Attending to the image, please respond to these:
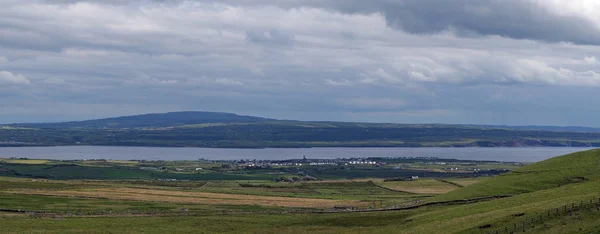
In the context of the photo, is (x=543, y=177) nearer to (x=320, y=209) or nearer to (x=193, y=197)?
(x=320, y=209)

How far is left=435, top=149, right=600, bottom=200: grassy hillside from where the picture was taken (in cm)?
10369

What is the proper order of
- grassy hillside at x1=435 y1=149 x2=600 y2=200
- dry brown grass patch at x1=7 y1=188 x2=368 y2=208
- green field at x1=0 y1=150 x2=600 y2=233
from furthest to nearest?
dry brown grass patch at x1=7 y1=188 x2=368 y2=208 → grassy hillside at x1=435 y1=149 x2=600 y2=200 → green field at x1=0 y1=150 x2=600 y2=233

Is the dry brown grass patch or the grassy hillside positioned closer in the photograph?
the grassy hillside

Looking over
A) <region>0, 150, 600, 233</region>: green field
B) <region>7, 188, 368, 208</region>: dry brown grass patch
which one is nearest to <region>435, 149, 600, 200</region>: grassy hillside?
<region>0, 150, 600, 233</region>: green field

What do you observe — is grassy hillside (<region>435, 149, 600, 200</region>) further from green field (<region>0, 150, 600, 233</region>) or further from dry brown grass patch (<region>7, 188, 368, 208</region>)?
dry brown grass patch (<region>7, 188, 368, 208</region>)

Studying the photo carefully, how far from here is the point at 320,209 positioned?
380 feet

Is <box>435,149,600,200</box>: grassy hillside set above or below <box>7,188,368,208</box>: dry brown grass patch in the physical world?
above

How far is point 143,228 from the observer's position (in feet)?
295

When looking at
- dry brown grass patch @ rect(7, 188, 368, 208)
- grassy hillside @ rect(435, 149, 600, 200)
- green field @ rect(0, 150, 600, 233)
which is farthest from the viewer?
dry brown grass patch @ rect(7, 188, 368, 208)

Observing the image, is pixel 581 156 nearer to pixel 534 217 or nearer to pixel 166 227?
pixel 534 217

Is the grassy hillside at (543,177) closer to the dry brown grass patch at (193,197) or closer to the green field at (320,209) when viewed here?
the green field at (320,209)

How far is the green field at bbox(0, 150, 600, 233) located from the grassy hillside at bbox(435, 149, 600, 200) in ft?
0.50

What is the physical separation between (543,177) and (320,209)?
99.6ft

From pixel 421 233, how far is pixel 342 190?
9632cm
